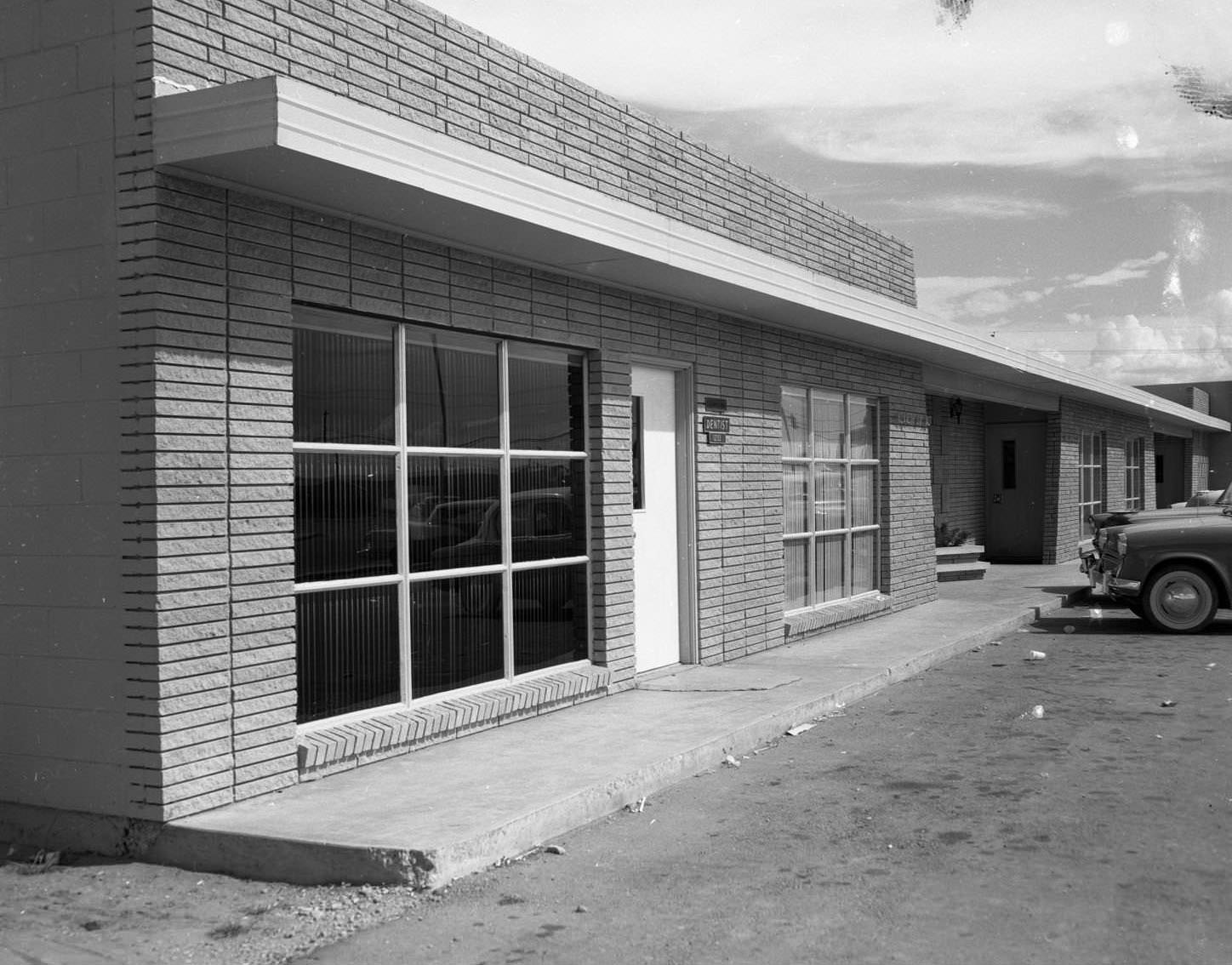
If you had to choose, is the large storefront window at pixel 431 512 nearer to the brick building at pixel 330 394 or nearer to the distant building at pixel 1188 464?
the brick building at pixel 330 394

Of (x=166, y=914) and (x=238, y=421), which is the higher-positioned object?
(x=238, y=421)

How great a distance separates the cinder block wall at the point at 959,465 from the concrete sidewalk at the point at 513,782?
12.4 meters

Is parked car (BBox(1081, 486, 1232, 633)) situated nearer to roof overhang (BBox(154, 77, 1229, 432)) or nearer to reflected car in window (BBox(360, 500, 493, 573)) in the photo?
roof overhang (BBox(154, 77, 1229, 432))

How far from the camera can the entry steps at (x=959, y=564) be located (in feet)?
69.5

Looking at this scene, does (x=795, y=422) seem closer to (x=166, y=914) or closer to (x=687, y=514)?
(x=687, y=514)

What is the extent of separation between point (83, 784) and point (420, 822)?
5.78ft

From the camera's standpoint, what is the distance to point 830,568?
565 inches

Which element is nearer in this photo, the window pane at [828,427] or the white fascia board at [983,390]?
the window pane at [828,427]

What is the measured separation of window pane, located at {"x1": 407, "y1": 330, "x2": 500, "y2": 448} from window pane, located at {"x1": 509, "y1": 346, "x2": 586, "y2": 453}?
0.76ft

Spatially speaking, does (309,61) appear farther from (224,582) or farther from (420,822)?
(420,822)

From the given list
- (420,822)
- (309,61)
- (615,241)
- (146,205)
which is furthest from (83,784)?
(615,241)

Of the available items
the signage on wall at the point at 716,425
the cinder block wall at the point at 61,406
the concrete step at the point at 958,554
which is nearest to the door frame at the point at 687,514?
the signage on wall at the point at 716,425

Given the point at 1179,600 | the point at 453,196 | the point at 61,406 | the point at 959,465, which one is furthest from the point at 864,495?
the point at 61,406

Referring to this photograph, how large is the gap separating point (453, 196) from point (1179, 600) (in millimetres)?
11105
